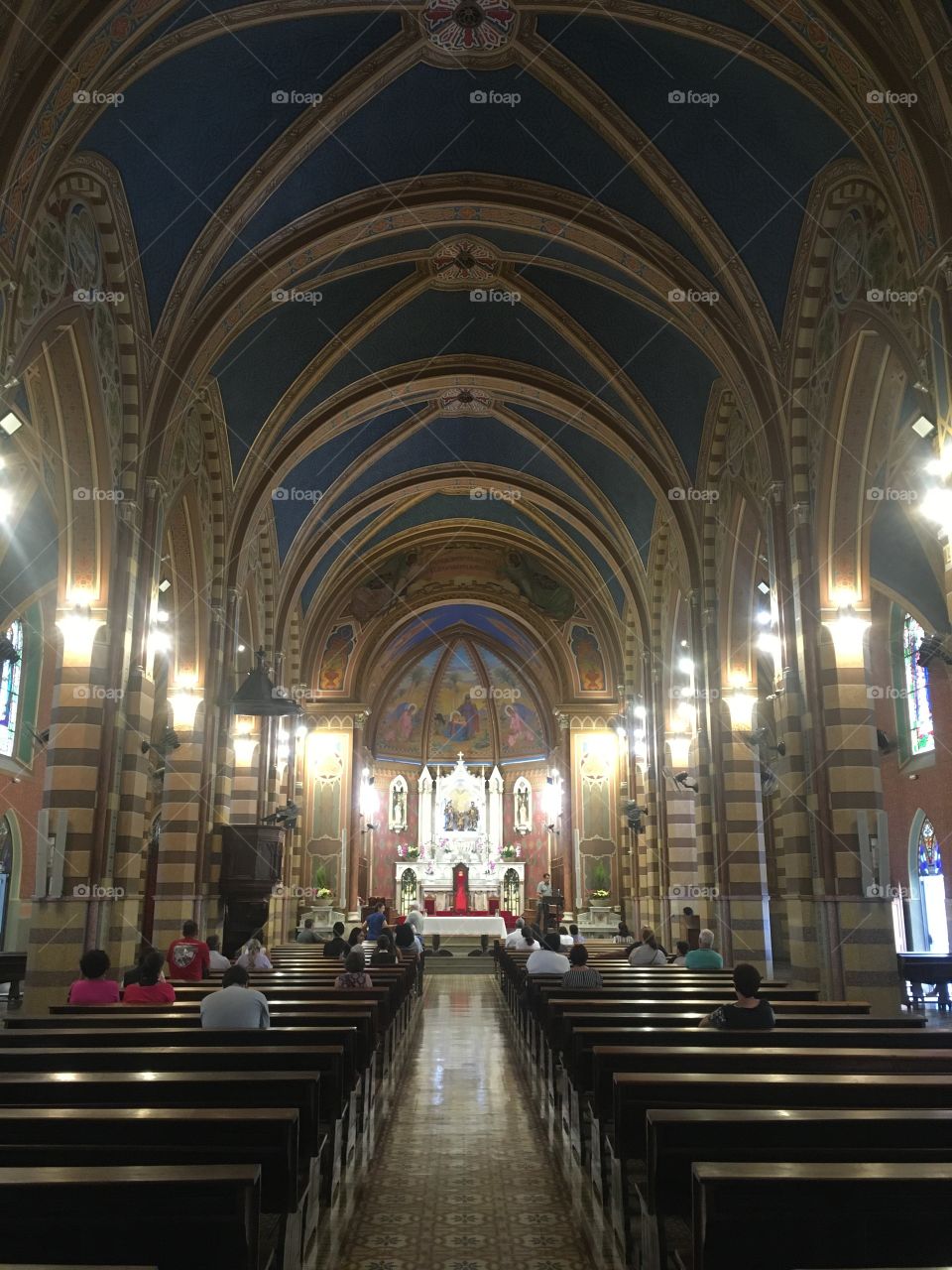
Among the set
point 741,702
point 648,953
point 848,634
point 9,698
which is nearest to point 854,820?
point 848,634

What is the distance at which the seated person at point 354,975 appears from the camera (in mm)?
9172

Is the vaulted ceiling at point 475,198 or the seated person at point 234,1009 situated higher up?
the vaulted ceiling at point 475,198

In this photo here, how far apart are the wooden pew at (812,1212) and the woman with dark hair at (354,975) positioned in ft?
21.5

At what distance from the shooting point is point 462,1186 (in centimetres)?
589

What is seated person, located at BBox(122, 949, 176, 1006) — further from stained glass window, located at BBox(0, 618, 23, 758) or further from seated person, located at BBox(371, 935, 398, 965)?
stained glass window, located at BBox(0, 618, 23, 758)

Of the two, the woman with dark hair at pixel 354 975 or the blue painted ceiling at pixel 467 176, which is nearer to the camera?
the woman with dark hair at pixel 354 975

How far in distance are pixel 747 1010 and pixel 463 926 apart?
21.2 metres

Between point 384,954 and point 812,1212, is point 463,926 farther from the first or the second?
point 812,1212

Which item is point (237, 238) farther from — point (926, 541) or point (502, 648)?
point (502, 648)
